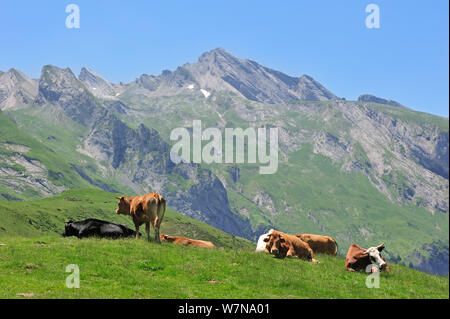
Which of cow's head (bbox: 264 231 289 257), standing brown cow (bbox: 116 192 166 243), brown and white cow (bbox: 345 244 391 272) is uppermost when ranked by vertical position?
standing brown cow (bbox: 116 192 166 243)

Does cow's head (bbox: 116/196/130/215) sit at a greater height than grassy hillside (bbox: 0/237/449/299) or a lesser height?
greater

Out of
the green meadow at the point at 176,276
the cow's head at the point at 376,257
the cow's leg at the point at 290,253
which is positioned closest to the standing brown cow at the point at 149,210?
the green meadow at the point at 176,276

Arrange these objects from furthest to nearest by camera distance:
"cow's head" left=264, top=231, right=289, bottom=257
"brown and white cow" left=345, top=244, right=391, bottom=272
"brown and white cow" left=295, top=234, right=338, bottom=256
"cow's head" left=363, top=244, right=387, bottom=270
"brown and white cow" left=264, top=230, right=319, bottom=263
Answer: "brown and white cow" left=295, top=234, right=338, bottom=256 < "brown and white cow" left=264, top=230, right=319, bottom=263 < "cow's head" left=264, top=231, right=289, bottom=257 < "brown and white cow" left=345, top=244, right=391, bottom=272 < "cow's head" left=363, top=244, right=387, bottom=270

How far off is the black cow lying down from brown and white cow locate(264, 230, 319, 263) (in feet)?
44.7

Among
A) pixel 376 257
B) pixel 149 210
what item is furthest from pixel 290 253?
pixel 149 210

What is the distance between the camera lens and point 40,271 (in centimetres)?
2334

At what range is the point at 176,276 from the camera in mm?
24172

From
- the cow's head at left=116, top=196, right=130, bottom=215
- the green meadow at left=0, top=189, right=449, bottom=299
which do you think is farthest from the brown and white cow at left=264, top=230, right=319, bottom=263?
the cow's head at left=116, top=196, right=130, bottom=215

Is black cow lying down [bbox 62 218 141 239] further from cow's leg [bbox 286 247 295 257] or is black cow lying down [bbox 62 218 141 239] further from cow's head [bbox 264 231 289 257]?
cow's leg [bbox 286 247 295 257]

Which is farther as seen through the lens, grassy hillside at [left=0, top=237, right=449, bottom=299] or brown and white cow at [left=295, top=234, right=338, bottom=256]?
brown and white cow at [left=295, top=234, right=338, bottom=256]

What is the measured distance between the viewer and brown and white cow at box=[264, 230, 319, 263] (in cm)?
3044
